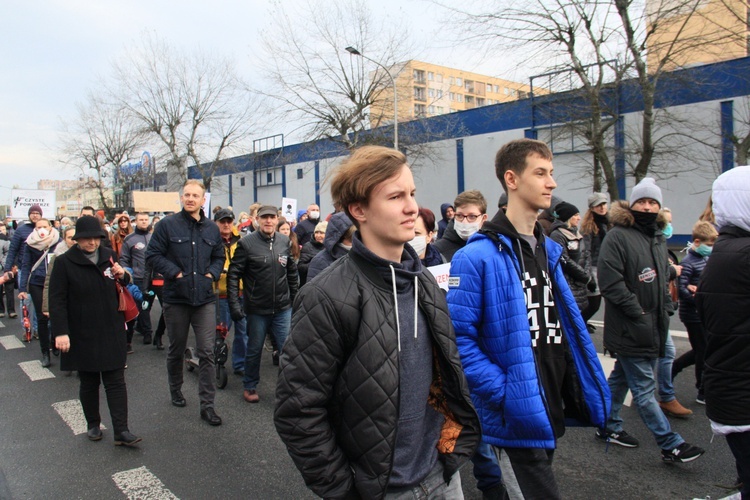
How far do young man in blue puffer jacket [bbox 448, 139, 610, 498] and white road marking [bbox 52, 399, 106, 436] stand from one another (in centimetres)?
411

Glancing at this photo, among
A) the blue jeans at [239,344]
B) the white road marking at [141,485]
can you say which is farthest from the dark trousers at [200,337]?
the blue jeans at [239,344]

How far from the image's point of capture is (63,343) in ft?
14.1

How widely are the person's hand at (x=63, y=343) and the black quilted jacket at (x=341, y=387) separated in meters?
3.35

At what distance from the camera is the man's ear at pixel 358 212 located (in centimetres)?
192

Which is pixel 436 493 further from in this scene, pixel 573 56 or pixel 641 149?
pixel 641 149

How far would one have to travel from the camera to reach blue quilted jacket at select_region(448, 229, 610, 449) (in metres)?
2.20

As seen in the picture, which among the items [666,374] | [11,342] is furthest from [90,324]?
[11,342]

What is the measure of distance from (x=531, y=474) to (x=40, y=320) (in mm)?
7236

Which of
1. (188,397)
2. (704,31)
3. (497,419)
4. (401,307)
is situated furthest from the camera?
(704,31)

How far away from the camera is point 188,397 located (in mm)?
5754

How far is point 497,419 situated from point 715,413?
1.03m

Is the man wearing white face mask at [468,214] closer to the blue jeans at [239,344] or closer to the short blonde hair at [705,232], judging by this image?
the short blonde hair at [705,232]

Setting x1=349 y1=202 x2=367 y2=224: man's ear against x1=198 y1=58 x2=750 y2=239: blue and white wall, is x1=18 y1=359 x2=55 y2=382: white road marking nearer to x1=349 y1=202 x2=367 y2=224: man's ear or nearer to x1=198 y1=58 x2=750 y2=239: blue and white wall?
x1=349 y1=202 x2=367 y2=224: man's ear

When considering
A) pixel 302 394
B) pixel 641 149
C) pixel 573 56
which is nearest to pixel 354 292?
pixel 302 394
